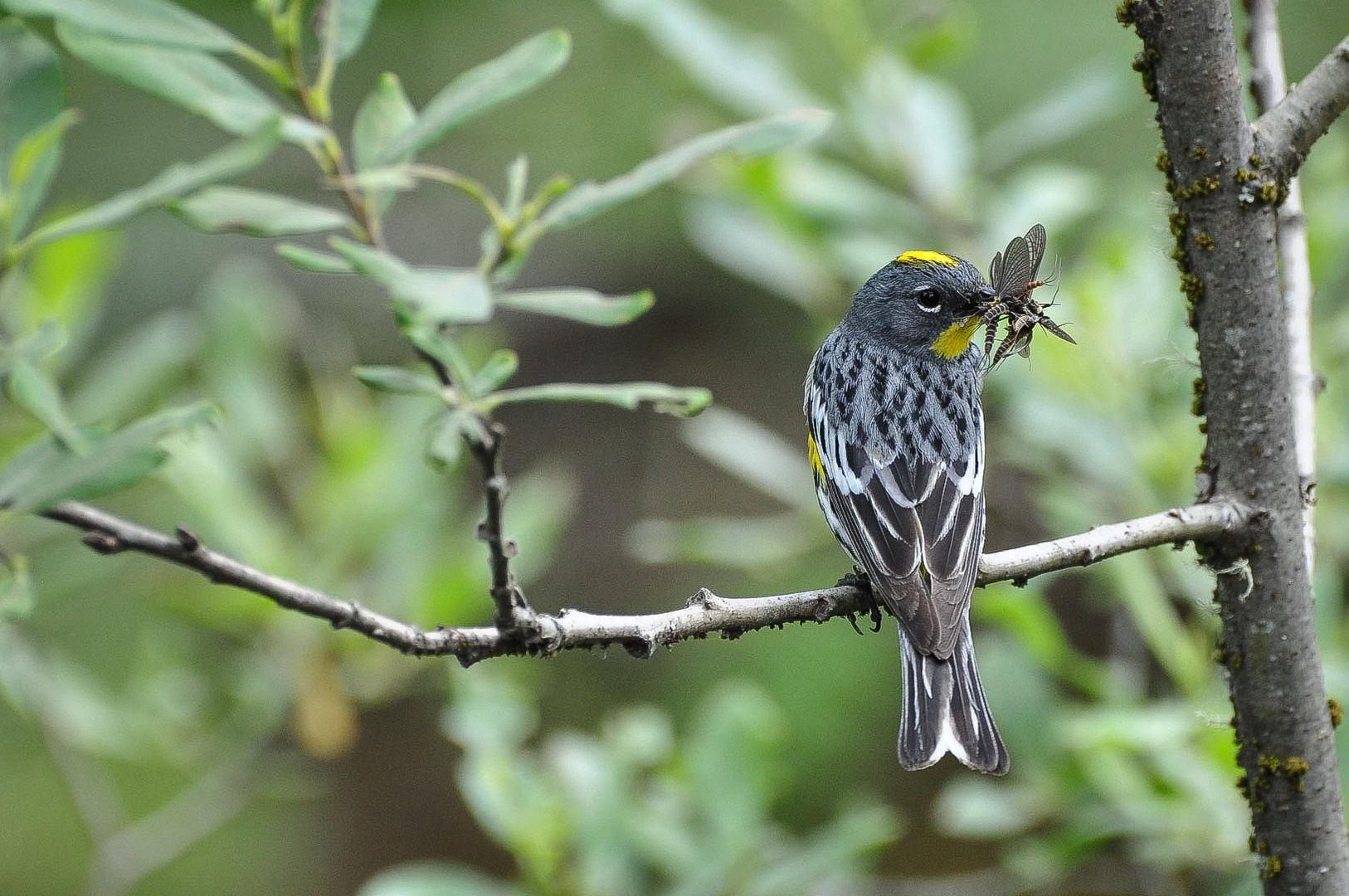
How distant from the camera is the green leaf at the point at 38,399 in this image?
Answer: 1.01m

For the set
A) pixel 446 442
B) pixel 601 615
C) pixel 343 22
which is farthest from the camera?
pixel 601 615

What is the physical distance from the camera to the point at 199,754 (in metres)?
3.04

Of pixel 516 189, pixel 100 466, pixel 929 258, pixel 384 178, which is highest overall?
pixel 929 258

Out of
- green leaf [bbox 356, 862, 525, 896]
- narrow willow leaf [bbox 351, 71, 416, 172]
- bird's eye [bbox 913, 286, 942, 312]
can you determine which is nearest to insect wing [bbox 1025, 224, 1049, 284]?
bird's eye [bbox 913, 286, 942, 312]

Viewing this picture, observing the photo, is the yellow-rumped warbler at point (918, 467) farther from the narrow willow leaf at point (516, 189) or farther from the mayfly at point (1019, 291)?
the narrow willow leaf at point (516, 189)

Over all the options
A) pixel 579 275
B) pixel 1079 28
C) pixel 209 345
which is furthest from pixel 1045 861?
pixel 579 275

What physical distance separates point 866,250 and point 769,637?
2628 mm

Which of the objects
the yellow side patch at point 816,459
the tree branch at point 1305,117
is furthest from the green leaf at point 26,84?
the yellow side patch at point 816,459

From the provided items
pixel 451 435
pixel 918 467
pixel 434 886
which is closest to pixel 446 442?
pixel 451 435

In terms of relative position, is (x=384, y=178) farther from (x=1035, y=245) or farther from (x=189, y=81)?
(x=1035, y=245)

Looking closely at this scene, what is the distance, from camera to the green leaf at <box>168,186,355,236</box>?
107 cm

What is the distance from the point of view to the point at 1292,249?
181 centimetres

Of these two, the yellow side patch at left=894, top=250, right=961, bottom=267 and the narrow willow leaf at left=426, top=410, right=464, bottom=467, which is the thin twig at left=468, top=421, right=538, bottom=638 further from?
the yellow side patch at left=894, top=250, right=961, bottom=267

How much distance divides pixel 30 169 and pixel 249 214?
27 cm
